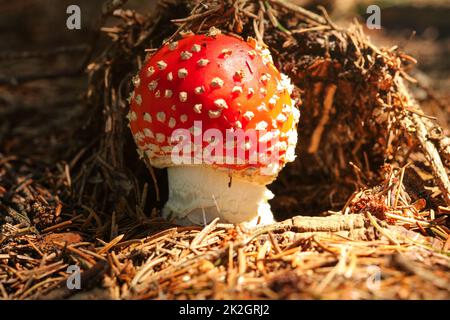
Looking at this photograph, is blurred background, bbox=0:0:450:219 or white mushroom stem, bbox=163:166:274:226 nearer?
white mushroom stem, bbox=163:166:274:226

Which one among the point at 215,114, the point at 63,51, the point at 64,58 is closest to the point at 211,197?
the point at 215,114

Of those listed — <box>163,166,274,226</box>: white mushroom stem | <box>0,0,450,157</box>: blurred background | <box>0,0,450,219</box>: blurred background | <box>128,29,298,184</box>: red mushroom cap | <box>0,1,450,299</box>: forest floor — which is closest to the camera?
<box>0,1,450,299</box>: forest floor

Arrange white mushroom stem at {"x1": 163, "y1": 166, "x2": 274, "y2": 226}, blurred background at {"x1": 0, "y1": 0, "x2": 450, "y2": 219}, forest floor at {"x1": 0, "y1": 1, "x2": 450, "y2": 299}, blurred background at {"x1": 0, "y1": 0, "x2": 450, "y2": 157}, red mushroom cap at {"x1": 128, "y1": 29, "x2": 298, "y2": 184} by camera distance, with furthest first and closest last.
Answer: blurred background at {"x1": 0, "y1": 0, "x2": 450, "y2": 157} < blurred background at {"x1": 0, "y1": 0, "x2": 450, "y2": 219} < white mushroom stem at {"x1": 163, "y1": 166, "x2": 274, "y2": 226} < red mushroom cap at {"x1": 128, "y1": 29, "x2": 298, "y2": 184} < forest floor at {"x1": 0, "y1": 1, "x2": 450, "y2": 299}

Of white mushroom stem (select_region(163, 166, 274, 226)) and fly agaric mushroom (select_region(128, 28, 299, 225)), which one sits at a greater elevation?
fly agaric mushroom (select_region(128, 28, 299, 225))

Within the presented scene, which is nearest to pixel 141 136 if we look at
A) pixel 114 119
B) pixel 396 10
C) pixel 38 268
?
pixel 114 119

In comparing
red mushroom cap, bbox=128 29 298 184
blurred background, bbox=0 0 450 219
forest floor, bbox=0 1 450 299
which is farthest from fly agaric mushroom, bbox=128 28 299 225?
blurred background, bbox=0 0 450 219

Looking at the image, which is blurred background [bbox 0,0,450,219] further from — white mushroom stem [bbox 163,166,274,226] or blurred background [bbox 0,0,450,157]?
white mushroom stem [bbox 163,166,274,226]

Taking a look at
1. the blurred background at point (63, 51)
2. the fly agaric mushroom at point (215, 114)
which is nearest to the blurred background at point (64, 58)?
the blurred background at point (63, 51)

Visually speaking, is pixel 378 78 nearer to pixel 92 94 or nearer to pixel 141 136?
pixel 141 136
